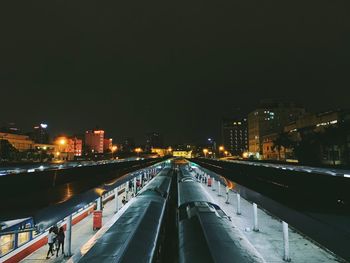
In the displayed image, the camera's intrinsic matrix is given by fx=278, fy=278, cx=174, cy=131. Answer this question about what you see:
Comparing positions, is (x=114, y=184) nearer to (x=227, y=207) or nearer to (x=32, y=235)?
(x=32, y=235)

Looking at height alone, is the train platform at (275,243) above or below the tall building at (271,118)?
below

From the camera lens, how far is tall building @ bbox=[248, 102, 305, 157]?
5354 inches

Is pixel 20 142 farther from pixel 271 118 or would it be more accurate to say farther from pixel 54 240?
pixel 271 118

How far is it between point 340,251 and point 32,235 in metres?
13.4

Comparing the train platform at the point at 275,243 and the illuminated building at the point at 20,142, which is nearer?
the train platform at the point at 275,243

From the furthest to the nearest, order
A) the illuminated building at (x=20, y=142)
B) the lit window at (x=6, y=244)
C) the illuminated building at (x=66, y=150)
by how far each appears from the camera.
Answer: the illuminated building at (x=66, y=150) → the illuminated building at (x=20, y=142) → the lit window at (x=6, y=244)

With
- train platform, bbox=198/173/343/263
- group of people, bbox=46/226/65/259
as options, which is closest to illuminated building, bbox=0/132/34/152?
group of people, bbox=46/226/65/259

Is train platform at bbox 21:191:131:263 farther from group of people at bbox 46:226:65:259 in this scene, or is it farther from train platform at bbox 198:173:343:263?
train platform at bbox 198:173:343:263

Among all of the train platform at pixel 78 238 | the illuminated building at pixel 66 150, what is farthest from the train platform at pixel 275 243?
the illuminated building at pixel 66 150

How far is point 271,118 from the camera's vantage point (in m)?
138

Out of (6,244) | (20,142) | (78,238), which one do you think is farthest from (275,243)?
(20,142)

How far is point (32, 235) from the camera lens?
13.7m

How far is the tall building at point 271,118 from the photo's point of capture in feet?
446

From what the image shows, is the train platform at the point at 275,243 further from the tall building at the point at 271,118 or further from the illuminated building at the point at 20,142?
the tall building at the point at 271,118
